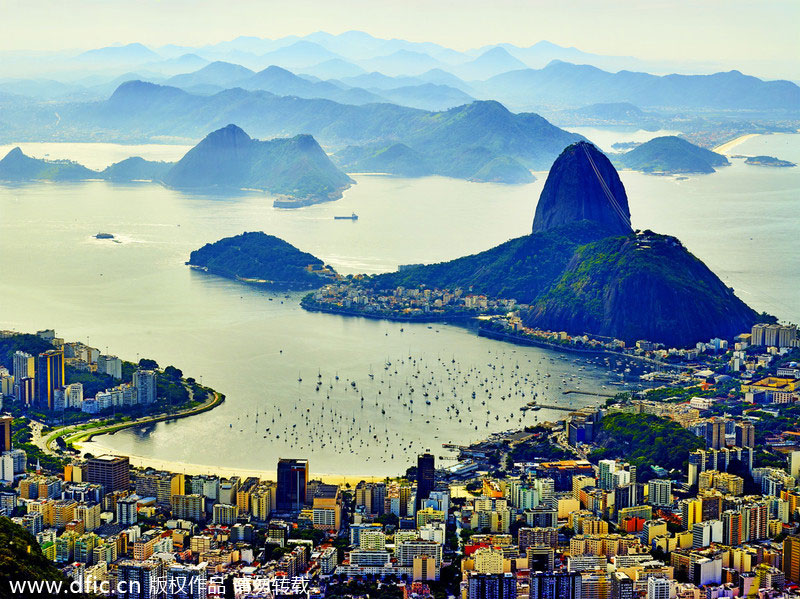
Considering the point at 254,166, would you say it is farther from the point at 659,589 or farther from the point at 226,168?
the point at 659,589

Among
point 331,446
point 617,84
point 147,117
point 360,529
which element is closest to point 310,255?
point 331,446

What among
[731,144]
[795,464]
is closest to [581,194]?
[795,464]

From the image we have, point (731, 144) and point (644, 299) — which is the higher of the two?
point (731, 144)

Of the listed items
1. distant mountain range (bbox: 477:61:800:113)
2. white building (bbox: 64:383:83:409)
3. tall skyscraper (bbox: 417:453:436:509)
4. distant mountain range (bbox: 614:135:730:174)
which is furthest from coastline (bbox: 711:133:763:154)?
tall skyscraper (bbox: 417:453:436:509)

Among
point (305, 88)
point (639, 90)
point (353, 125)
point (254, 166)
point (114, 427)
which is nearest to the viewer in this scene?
point (114, 427)

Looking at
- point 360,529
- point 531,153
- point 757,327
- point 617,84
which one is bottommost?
point 360,529

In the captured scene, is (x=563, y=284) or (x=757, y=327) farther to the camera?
(x=563, y=284)

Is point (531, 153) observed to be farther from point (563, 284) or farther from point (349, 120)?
point (563, 284)
